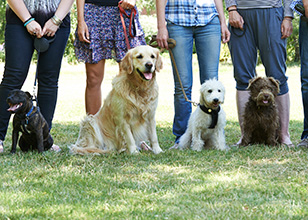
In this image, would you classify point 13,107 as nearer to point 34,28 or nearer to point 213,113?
point 34,28

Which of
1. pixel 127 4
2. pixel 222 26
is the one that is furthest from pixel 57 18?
pixel 222 26

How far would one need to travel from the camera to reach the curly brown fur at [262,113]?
518 cm

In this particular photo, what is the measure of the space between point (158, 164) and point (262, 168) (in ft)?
3.27

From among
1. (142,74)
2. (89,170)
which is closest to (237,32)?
(142,74)

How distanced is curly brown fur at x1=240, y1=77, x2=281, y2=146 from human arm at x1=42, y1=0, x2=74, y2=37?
7.58 feet

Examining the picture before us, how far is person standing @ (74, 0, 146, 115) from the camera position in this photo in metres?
5.15

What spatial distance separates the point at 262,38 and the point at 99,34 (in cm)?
191

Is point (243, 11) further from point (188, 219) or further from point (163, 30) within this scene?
point (188, 219)

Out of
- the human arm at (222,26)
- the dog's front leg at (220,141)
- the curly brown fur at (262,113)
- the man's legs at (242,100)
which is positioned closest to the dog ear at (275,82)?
the curly brown fur at (262,113)

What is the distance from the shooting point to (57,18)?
4785mm

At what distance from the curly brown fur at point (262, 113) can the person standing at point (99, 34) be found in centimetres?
153

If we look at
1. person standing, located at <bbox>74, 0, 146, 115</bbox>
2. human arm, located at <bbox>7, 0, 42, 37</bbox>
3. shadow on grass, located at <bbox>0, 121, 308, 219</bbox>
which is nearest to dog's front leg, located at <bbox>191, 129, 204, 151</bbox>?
shadow on grass, located at <bbox>0, 121, 308, 219</bbox>

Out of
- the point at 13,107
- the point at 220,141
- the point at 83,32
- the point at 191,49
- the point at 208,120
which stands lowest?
the point at 220,141

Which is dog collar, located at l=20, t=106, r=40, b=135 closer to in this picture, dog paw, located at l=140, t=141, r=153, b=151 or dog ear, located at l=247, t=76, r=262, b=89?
dog paw, located at l=140, t=141, r=153, b=151
